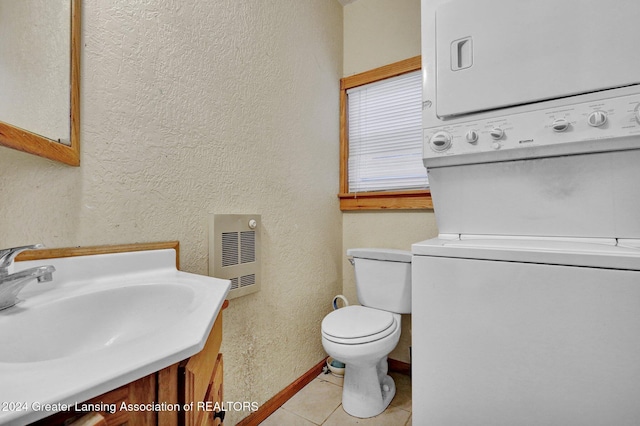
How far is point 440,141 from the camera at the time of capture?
1093mm

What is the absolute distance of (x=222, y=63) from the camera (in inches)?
49.1

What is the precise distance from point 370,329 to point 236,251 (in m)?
0.73

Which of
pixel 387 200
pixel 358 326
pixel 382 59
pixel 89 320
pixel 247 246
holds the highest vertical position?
pixel 382 59

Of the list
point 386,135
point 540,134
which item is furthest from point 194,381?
point 386,135

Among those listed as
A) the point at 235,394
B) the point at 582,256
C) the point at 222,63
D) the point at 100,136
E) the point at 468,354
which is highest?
the point at 222,63

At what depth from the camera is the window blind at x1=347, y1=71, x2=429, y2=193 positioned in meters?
1.86

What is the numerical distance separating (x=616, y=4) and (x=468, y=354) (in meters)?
1.18

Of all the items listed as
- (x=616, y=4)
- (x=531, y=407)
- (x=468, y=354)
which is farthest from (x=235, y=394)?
(x=616, y=4)

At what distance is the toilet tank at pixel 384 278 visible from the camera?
1551 millimetres

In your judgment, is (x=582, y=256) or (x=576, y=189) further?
(x=576, y=189)

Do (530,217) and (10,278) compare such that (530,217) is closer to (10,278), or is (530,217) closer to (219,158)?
(219,158)

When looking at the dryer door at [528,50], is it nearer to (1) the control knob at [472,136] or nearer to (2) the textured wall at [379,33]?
(1) the control knob at [472,136]

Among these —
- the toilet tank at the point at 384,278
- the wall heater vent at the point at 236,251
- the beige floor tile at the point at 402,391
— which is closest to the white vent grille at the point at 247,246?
the wall heater vent at the point at 236,251

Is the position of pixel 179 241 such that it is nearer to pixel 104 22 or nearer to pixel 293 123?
pixel 104 22
